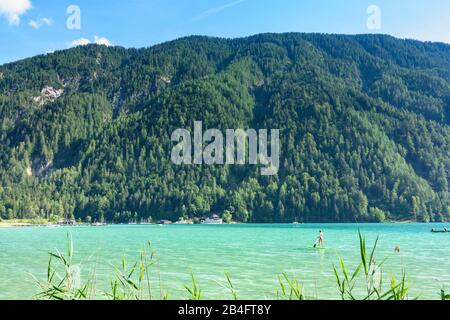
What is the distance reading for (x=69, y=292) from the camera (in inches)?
247

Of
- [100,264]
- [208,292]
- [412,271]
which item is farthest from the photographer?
[100,264]

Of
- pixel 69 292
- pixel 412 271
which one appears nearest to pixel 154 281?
pixel 412 271

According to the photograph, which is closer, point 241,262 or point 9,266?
point 9,266

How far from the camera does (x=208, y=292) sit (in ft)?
72.2

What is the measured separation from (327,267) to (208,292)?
552 inches

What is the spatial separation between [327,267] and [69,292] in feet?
96.6
